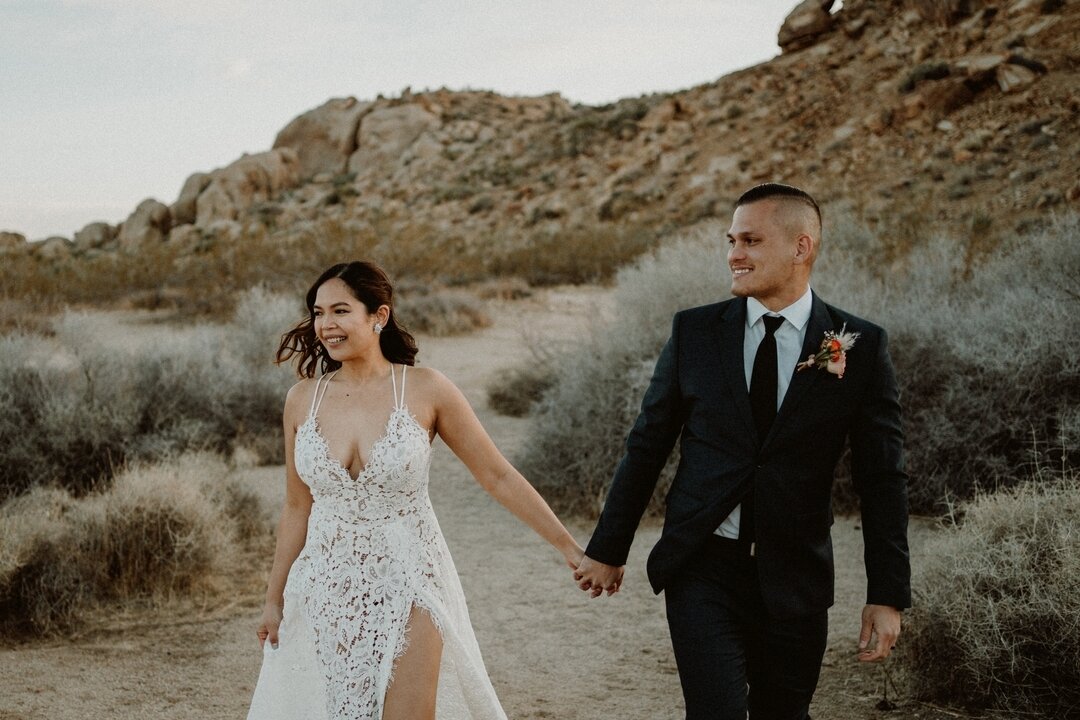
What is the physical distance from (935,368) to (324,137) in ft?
147

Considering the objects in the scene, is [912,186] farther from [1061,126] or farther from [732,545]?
[732,545]

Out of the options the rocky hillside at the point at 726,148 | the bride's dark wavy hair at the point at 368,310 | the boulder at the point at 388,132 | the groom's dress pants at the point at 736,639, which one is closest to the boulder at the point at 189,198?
the rocky hillside at the point at 726,148

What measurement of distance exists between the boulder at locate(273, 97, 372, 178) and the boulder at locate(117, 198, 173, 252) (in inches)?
273

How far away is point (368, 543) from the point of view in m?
3.02

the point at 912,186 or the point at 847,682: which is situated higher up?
the point at 912,186

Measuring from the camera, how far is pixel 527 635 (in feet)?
18.1

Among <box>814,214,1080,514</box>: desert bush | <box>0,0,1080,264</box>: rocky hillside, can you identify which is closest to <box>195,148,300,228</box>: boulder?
<box>0,0,1080,264</box>: rocky hillside

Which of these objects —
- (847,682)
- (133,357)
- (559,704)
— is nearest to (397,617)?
(559,704)

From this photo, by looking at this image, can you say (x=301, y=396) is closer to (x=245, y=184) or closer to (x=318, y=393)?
(x=318, y=393)

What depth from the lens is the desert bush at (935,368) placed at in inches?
266

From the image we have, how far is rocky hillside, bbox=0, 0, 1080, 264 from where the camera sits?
21422 millimetres

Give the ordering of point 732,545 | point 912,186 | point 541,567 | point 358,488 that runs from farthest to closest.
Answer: point 912,186 → point 541,567 → point 358,488 → point 732,545

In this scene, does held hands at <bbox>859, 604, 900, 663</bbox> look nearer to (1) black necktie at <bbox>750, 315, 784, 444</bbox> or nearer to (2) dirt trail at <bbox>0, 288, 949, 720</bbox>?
(1) black necktie at <bbox>750, 315, 784, 444</bbox>

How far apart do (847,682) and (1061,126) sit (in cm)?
1968
